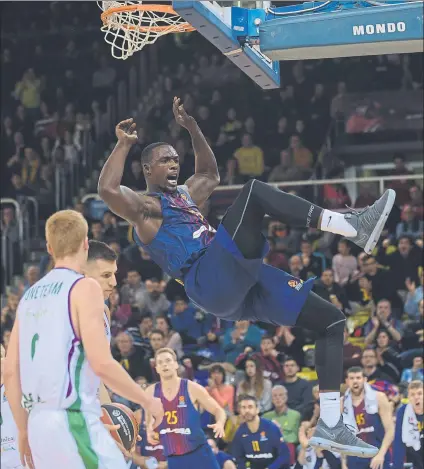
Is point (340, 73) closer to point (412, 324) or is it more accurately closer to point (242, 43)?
point (412, 324)

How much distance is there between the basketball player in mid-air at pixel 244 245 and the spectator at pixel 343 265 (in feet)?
28.8

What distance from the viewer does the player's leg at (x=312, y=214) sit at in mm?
8156

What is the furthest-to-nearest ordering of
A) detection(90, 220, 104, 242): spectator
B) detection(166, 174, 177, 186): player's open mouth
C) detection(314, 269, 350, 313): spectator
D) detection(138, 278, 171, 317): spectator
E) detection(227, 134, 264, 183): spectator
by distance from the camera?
1. detection(227, 134, 264, 183): spectator
2. detection(90, 220, 104, 242): spectator
3. detection(138, 278, 171, 317): spectator
4. detection(314, 269, 350, 313): spectator
5. detection(166, 174, 177, 186): player's open mouth

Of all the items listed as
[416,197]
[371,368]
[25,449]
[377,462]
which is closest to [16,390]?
[25,449]

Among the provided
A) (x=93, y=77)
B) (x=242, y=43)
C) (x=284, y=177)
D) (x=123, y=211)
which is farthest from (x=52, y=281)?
(x=93, y=77)

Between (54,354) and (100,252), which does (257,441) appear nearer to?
(100,252)

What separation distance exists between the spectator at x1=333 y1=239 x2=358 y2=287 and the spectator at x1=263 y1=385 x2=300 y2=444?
3.08 m

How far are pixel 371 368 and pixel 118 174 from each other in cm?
792

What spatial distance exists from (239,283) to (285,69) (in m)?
14.7

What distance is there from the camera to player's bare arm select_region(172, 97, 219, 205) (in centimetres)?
945

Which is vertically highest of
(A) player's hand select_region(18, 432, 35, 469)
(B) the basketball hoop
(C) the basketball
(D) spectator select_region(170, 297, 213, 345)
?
(B) the basketball hoop

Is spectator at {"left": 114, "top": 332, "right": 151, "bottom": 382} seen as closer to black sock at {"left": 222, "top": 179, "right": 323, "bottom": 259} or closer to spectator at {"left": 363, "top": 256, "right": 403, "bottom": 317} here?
spectator at {"left": 363, "top": 256, "right": 403, "bottom": 317}

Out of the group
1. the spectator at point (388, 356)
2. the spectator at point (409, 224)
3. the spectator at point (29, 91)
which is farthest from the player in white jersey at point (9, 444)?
the spectator at point (29, 91)

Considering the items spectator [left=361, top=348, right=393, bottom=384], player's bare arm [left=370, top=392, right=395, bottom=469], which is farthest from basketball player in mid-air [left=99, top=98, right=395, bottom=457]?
spectator [left=361, top=348, right=393, bottom=384]
